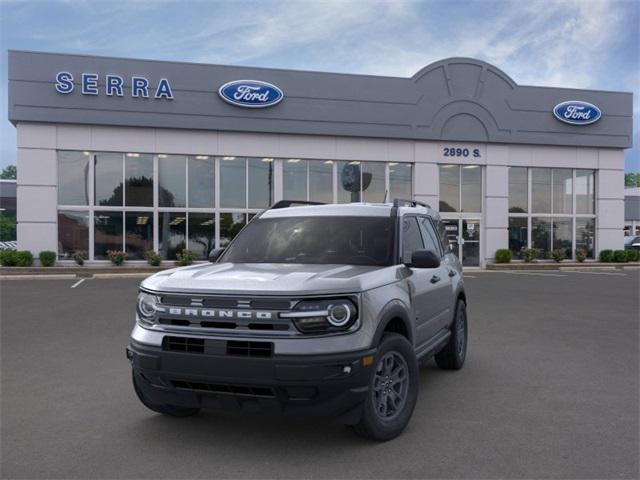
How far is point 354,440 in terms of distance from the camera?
4367 mm

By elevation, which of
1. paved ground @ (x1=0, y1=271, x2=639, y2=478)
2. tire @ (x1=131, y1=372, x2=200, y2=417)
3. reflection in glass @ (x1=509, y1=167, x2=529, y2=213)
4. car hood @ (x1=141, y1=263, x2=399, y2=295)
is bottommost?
paved ground @ (x1=0, y1=271, x2=639, y2=478)

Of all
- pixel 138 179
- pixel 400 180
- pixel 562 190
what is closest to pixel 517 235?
pixel 562 190

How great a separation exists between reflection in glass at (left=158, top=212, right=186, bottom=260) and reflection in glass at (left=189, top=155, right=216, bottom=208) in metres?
0.81

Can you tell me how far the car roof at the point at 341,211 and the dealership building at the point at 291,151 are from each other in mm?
14884

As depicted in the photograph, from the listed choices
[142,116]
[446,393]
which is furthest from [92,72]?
[446,393]

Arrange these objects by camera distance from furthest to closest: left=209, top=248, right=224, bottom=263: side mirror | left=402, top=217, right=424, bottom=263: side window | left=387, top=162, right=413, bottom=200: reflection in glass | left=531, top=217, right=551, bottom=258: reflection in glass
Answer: left=531, top=217, right=551, bottom=258: reflection in glass < left=387, top=162, right=413, bottom=200: reflection in glass < left=209, top=248, right=224, bottom=263: side mirror < left=402, top=217, right=424, bottom=263: side window

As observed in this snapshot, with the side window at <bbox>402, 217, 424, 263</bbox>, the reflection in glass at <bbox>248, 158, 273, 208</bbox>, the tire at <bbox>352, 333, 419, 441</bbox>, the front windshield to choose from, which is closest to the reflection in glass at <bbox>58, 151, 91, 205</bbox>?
the reflection in glass at <bbox>248, 158, 273, 208</bbox>

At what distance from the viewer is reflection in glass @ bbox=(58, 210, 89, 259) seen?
22797 millimetres

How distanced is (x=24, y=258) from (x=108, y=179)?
14.6 feet

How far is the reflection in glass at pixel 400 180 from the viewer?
26.1m

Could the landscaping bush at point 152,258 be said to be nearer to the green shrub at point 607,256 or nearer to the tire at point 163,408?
the tire at point 163,408

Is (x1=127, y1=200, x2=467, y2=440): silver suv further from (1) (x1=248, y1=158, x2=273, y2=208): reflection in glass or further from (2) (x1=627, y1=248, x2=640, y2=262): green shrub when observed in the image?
(2) (x1=627, y1=248, x2=640, y2=262): green shrub

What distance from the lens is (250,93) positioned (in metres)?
24.1

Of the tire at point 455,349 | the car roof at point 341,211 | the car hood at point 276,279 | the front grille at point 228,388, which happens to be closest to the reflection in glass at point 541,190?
the tire at point 455,349
